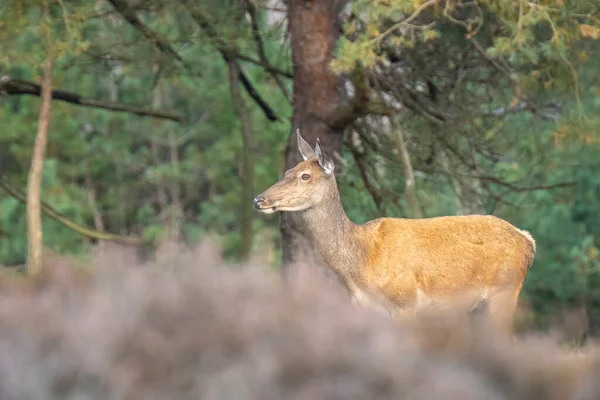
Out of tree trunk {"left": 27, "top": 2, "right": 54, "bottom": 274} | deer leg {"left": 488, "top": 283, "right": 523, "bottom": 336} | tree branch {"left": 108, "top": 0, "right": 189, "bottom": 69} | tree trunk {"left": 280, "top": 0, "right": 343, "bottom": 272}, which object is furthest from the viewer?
tree branch {"left": 108, "top": 0, "right": 189, "bottom": 69}

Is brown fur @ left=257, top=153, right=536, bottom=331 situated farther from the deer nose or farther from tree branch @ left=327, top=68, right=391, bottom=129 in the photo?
tree branch @ left=327, top=68, right=391, bottom=129

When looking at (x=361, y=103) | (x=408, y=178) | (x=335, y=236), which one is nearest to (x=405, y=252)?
(x=335, y=236)

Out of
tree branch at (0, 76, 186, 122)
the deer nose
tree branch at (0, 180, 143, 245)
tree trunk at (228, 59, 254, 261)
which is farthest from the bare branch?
the deer nose

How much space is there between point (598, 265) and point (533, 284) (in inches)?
98.9

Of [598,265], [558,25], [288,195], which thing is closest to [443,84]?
[558,25]

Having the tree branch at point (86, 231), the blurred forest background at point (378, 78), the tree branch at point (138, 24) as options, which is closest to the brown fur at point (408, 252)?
the blurred forest background at point (378, 78)

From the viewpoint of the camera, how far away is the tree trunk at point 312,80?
1247 centimetres

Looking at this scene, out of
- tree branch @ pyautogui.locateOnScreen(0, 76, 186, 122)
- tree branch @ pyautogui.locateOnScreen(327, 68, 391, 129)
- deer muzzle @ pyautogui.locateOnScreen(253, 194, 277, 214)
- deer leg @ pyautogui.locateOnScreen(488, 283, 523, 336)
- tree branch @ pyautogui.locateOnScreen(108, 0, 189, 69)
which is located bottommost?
deer leg @ pyautogui.locateOnScreen(488, 283, 523, 336)

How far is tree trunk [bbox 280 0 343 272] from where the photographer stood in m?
12.5

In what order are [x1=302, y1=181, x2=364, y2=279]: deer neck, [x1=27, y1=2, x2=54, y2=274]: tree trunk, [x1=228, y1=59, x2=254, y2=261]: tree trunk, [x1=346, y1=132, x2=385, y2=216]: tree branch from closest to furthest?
[x1=302, y1=181, x2=364, y2=279]: deer neck < [x1=27, y1=2, x2=54, y2=274]: tree trunk < [x1=346, y1=132, x2=385, y2=216]: tree branch < [x1=228, y1=59, x2=254, y2=261]: tree trunk

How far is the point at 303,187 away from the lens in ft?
28.1

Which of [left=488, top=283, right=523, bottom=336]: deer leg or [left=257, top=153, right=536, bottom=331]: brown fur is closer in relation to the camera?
[left=257, top=153, right=536, bottom=331]: brown fur

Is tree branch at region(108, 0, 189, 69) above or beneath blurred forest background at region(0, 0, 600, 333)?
above

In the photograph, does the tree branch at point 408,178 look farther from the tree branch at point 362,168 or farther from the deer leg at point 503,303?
the tree branch at point 362,168
